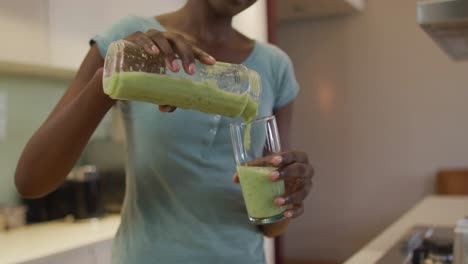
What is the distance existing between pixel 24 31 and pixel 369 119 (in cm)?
252

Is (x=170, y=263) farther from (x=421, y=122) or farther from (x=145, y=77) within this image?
(x=421, y=122)

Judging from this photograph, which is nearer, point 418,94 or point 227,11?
point 227,11

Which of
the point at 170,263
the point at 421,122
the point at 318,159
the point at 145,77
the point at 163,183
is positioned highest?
the point at 145,77

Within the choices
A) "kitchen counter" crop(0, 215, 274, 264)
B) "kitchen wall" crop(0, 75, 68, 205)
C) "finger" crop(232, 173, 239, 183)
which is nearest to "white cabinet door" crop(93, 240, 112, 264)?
"kitchen counter" crop(0, 215, 274, 264)

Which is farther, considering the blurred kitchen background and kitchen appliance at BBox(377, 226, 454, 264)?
the blurred kitchen background

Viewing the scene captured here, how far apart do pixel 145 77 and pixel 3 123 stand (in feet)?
5.58

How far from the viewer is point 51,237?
183cm

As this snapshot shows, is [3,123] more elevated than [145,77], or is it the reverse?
[145,77]

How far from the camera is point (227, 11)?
0.89 m

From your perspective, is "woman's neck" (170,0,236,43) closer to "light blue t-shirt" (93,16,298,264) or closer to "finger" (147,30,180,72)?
"light blue t-shirt" (93,16,298,264)

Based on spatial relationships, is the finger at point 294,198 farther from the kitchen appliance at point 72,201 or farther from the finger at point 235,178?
the kitchen appliance at point 72,201

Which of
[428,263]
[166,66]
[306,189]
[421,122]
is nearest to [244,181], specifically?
[306,189]

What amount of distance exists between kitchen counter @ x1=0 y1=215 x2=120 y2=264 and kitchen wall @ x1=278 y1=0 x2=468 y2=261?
1.95 metres

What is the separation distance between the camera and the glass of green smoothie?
83 cm
